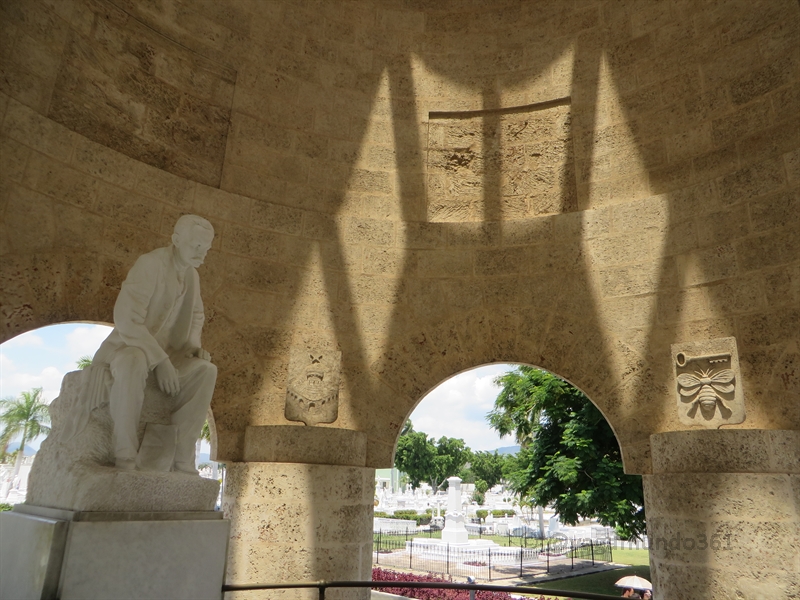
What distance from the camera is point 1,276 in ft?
13.4

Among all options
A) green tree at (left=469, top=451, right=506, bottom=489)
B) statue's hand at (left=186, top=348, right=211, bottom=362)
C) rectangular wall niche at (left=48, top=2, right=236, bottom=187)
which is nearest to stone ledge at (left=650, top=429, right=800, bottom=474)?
statue's hand at (left=186, top=348, right=211, bottom=362)

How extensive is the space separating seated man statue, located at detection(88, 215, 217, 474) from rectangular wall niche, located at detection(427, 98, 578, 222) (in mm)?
3499

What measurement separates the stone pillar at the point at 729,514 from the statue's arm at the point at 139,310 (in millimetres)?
3578

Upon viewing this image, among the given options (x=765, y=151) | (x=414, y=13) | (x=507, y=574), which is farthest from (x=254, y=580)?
(x=507, y=574)

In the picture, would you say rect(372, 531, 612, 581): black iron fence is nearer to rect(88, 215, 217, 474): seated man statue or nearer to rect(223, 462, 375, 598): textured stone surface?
rect(223, 462, 375, 598): textured stone surface

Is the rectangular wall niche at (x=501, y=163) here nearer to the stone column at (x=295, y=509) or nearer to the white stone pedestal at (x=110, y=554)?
the stone column at (x=295, y=509)

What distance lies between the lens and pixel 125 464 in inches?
96.7

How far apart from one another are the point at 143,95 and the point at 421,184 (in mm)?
2821

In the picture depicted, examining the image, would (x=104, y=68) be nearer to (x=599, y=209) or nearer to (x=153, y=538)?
(x=153, y=538)

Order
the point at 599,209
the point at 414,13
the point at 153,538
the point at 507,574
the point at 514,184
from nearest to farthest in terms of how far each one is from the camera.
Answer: the point at 153,538 < the point at 599,209 < the point at 514,184 < the point at 414,13 < the point at 507,574

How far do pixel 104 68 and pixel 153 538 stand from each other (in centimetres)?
430

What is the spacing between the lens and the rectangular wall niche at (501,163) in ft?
19.6

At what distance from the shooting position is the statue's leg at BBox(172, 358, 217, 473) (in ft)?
9.02

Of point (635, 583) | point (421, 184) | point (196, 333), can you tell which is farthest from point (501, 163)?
point (635, 583)
